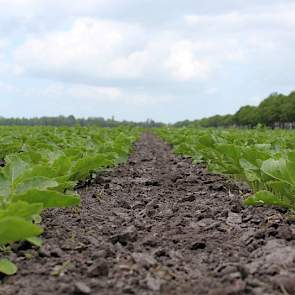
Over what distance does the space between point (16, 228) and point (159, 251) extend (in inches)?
34.5

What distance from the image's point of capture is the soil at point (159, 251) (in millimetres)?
2289

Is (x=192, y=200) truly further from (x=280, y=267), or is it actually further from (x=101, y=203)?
(x=280, y=267)

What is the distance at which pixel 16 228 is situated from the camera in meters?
2.30

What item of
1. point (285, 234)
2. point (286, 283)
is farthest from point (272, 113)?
point (286, 283)

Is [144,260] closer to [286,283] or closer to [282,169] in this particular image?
[286,283]

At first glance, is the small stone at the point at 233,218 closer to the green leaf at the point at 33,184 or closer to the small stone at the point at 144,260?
the small stone at the point at 144,260

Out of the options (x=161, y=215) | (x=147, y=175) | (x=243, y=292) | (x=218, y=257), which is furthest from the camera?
(x=147, y=175)

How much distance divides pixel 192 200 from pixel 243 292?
2851 mm

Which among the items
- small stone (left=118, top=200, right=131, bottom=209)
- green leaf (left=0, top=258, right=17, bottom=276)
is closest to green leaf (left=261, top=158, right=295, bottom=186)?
small stone (left=118, top=200, right=131, bottom=209)

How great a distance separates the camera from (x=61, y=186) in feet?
13.6

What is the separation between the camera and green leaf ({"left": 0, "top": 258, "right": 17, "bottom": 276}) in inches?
93.0

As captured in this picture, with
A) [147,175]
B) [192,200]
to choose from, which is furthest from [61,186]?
[147,175]

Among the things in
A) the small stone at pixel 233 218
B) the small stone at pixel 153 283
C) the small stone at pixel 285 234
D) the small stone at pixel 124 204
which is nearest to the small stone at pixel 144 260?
the small stone at pixel 153 283

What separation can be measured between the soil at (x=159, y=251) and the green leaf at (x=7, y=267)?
0.15ft
